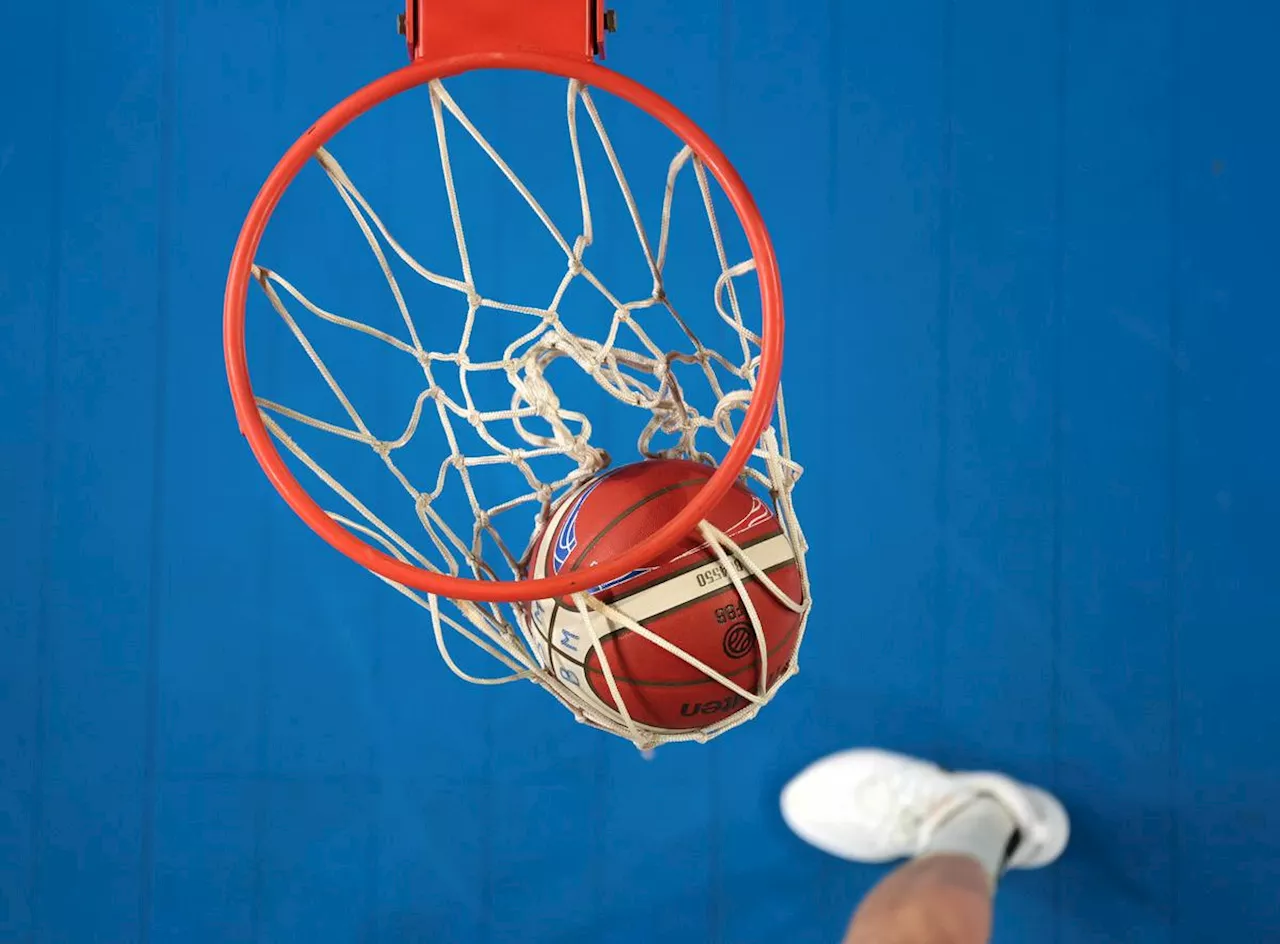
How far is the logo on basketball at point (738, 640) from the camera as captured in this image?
0.99 metres

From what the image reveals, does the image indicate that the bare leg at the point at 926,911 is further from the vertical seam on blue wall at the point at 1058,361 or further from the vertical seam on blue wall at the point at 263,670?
the vertical seam on blue wall at the point at 263,670

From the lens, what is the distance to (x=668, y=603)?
983mm

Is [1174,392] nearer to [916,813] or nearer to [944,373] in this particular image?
[944,373]

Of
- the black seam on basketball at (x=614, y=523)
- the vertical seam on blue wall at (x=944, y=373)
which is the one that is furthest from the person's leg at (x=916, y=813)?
the black seam on basketball at (x=614, y=523)

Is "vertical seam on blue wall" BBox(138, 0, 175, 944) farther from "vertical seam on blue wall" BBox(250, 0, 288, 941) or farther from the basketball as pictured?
the basketball

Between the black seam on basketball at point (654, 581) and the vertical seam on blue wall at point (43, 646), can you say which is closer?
the black seam on basketball at point (654, 581)

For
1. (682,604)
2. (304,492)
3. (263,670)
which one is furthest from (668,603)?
(263,670)

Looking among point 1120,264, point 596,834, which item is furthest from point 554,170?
point 596,834

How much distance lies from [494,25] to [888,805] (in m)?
1.21

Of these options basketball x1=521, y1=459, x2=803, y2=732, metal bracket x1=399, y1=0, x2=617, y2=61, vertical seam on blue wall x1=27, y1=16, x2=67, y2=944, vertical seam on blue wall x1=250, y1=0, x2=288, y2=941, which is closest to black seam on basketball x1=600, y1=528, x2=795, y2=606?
basketball x1=521, y1=459, x2=803, y2=732

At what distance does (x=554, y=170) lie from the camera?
5.61 feet

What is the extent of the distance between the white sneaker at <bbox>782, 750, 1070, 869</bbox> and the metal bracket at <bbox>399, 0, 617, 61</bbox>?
1133 millimetres

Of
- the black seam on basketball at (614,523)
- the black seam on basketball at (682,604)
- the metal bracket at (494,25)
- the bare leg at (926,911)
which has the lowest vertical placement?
the bare leg at (926,911)

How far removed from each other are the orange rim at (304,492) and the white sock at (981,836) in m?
0.58
